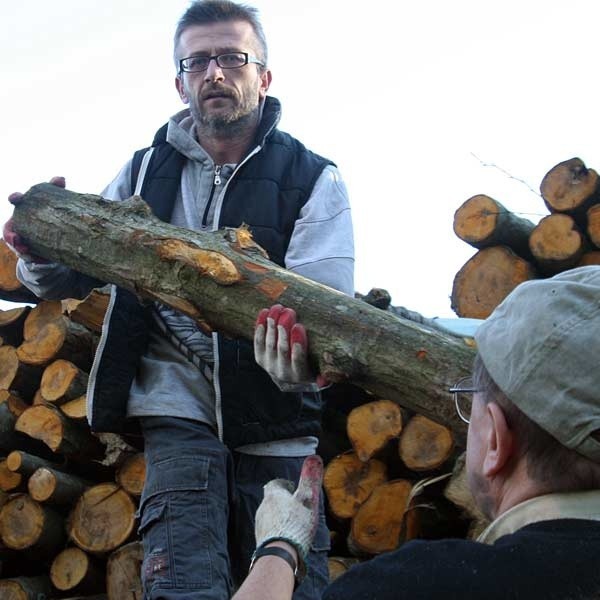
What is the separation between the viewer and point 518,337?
4.49ft

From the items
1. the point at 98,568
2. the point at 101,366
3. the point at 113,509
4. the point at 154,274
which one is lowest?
the point at 98,568

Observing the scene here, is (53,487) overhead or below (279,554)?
below

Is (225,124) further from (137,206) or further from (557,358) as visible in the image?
(557,358)

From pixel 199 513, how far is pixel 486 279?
264 cm

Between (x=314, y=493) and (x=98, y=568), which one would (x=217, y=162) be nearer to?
(x=314, y=493)

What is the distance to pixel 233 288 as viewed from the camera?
2936 millimetres

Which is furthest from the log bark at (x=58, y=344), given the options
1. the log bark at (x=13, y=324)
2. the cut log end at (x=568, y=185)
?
the cut log end at (x=568, y=185)

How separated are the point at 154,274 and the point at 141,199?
319mm

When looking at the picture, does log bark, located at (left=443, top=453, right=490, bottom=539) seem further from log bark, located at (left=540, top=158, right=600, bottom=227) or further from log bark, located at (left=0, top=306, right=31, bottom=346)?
log bark, located at (left=0, top=306, right=31, bottom=346)

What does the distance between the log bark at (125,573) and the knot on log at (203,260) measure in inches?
76.1

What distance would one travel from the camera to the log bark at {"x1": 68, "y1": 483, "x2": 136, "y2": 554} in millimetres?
4508

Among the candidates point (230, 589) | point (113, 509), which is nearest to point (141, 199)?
point (230, 589)

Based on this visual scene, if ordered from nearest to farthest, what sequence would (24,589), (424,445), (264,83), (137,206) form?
(137,206)
(264,83)
(424,445)
(24,589)

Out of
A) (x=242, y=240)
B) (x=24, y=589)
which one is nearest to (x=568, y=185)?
(x=242, y=240)
